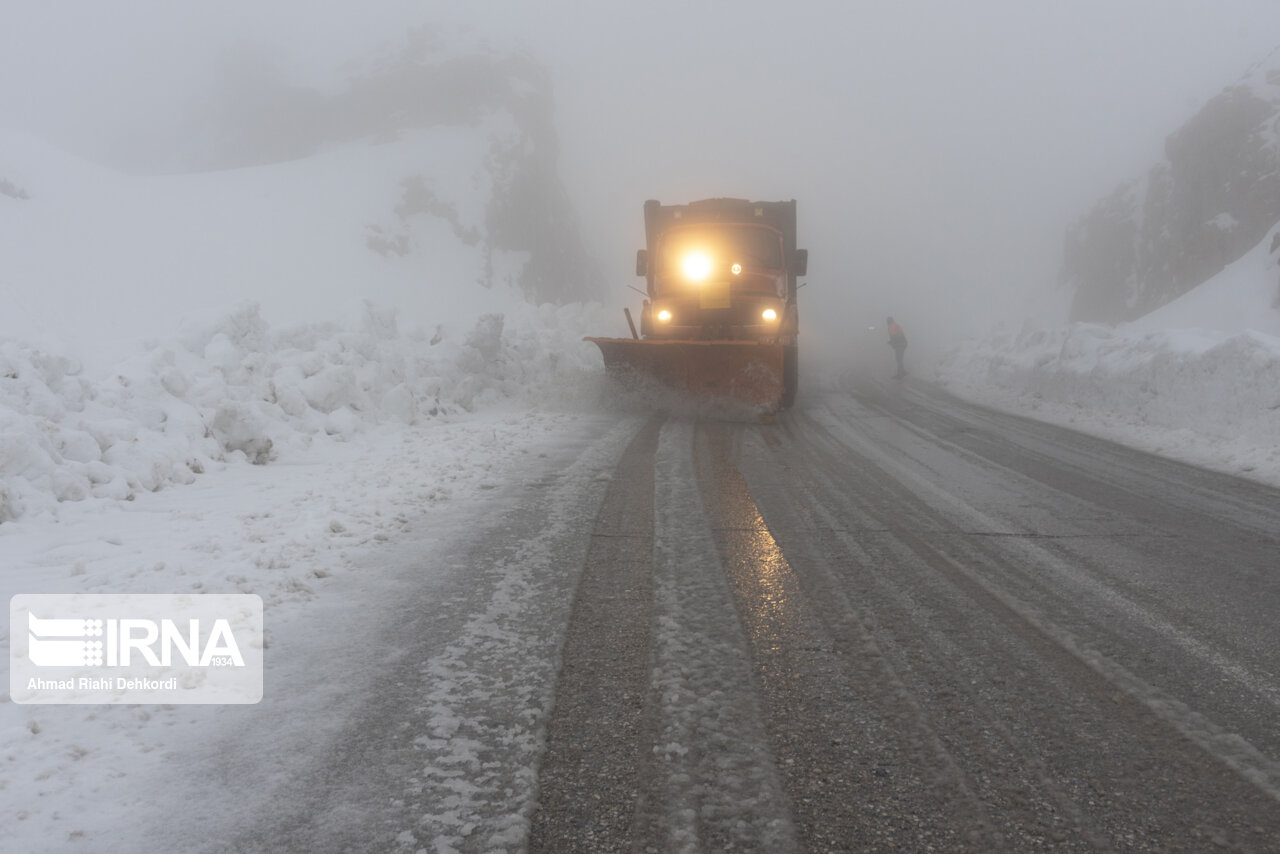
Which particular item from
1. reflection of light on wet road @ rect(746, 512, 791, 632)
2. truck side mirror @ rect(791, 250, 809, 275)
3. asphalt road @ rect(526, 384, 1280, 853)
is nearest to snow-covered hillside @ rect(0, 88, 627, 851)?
asphalt road @ rect(526, 384, 1280, 853)

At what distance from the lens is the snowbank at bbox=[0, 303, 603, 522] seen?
5.02m

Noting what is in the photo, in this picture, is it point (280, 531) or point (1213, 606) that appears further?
point (280, 531)

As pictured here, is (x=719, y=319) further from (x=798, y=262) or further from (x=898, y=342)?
(x=898, y=342)

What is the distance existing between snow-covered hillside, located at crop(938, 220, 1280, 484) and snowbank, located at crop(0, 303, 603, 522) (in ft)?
26.0

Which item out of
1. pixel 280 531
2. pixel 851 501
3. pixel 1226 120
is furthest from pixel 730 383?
pixel 1226 120

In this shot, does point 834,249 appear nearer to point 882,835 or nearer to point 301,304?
point 301,304

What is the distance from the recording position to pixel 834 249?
93.8 metres

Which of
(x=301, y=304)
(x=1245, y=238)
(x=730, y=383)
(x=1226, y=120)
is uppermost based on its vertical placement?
(x=1226, y=120)

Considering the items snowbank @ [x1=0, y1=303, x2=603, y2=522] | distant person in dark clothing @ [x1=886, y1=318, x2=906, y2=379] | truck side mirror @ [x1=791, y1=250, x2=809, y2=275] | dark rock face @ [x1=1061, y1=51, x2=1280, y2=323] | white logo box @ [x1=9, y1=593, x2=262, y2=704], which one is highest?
dark rock face @ [x1=1061, y1=51, x2=1280, y2=323]

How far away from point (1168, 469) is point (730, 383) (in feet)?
17.7

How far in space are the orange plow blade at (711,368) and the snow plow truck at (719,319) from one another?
15mm

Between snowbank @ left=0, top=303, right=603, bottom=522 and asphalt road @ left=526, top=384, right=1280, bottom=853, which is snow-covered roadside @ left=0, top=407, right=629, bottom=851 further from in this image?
asphalt road @ left=526, top=384, right=1280, bottom=853

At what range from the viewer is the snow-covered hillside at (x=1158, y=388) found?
7.90 metres

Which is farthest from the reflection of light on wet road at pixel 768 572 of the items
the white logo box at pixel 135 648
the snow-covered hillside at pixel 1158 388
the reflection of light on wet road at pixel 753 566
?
the snow-covered hillside at pixel 1158 388
